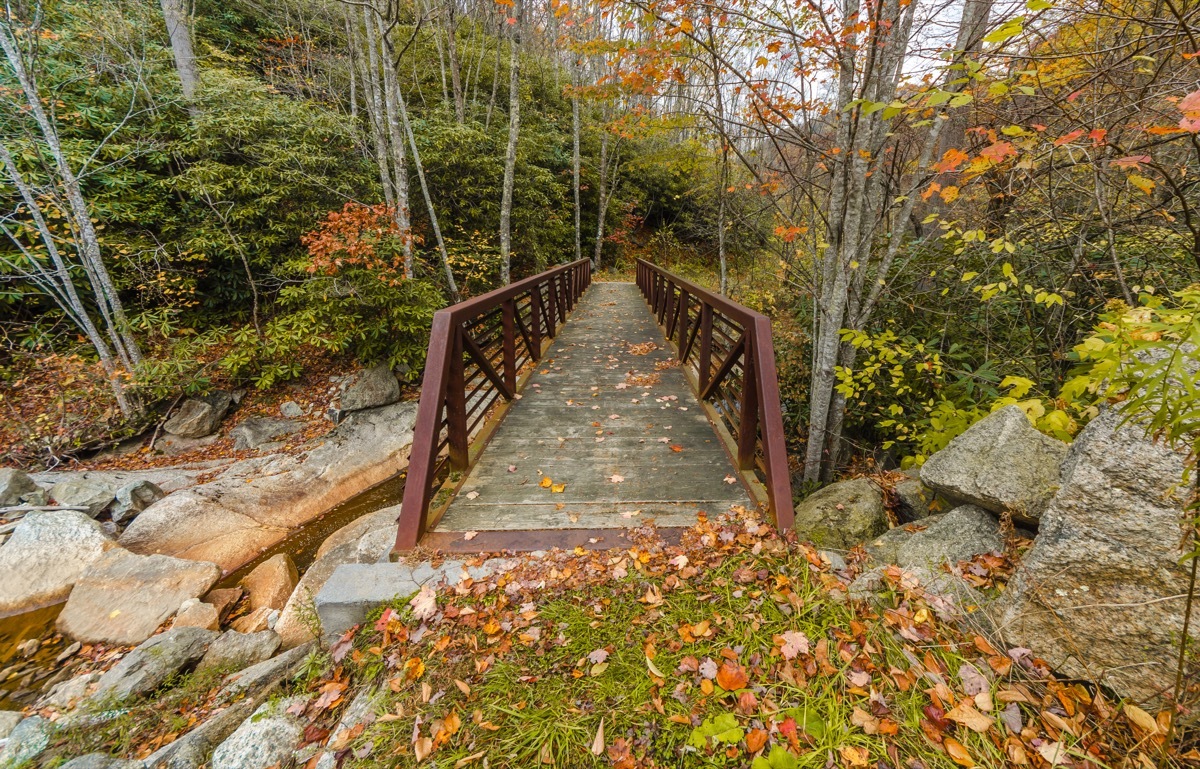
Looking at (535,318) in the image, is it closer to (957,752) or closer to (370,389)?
(370,389)

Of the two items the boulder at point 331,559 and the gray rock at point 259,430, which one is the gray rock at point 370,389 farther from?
the boulder at point 331,559

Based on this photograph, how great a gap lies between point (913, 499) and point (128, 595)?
672 cm

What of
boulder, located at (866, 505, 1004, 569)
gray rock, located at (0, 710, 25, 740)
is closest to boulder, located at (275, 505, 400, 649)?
gray rock, located at (0, 710, 25, 740)

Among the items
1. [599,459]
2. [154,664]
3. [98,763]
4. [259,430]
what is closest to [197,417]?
[259,430]

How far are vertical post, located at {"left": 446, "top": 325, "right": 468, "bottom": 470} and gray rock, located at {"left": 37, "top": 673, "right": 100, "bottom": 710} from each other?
261 cm

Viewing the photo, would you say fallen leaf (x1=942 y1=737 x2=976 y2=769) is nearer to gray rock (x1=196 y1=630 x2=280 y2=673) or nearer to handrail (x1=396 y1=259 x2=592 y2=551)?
handrail (x1=396 y1=259 x2=592 y2=551)

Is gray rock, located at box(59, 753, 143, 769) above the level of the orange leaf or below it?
below

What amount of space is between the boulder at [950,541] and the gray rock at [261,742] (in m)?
3.07

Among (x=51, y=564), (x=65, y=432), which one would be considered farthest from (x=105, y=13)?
(x=51, y=564)

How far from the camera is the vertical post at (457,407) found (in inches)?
122

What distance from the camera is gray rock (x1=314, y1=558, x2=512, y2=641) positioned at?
2.09 metres

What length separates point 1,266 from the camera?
5.88m

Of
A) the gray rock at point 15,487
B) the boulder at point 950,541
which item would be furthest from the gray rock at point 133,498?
the boulder at point 950,541

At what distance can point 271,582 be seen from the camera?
4.17 m
